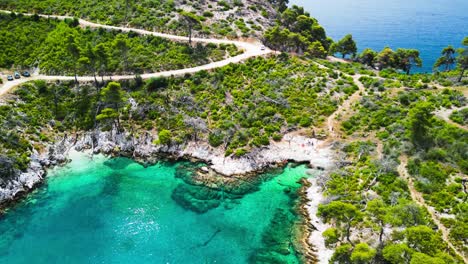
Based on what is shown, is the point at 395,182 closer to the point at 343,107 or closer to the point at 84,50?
the point at 343,107

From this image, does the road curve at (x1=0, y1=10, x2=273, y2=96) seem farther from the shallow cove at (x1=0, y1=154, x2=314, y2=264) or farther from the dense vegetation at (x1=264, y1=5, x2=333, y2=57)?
the shallow cove at (x1=0, y1=154, x2=314, y2=264)

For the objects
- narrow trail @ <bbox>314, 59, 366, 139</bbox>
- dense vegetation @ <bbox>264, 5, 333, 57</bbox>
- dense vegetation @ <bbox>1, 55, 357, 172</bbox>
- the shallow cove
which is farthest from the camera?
dense vegetation @ <bbox>264, 5, 333, 57</bbox>

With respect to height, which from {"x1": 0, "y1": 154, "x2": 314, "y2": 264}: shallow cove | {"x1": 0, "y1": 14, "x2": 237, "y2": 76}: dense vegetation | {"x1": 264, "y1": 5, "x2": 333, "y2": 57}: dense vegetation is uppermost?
{"x1": 264, "y1": 5, "x2": 333, "y2": 57}: dense vegetation

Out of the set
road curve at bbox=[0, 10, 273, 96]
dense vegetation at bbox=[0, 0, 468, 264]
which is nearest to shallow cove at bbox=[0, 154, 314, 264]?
dense vegetation at bbox=[0, 0, 468, 264]

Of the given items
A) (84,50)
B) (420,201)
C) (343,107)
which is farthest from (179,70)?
(420,201)

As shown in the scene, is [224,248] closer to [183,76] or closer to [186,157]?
[186,157]
